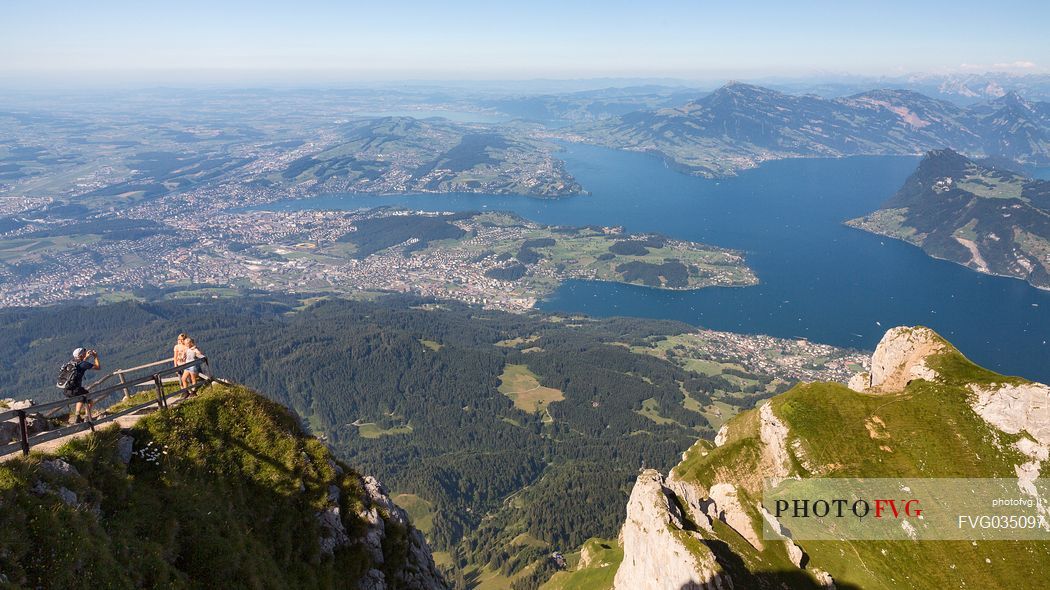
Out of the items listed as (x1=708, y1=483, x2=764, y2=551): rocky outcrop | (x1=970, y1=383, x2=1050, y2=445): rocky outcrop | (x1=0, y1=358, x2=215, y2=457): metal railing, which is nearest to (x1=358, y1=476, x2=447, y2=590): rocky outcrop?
(x1=0, y1=358, x2=215, y2=457): metal railing

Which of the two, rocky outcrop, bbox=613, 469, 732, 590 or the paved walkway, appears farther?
rocky outcrop, bbox=613, 469, 732, 590

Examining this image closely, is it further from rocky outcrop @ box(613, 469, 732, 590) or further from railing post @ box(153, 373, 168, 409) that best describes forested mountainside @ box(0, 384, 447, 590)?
rocky outcrop @ box(613, 469, 732, 590)

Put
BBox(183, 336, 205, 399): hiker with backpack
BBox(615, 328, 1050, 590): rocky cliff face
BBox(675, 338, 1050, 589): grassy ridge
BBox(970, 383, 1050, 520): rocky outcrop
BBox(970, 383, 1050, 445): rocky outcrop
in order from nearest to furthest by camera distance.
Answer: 1. BBox(183, 336, 205, 399): hiker with backpack
2. BBox(675, 338, 1050, 589): grassy ridge
3. BBox(615, 328, 1050, 590): rocky cliff face
4. BBox(970, 383, 1050, 520): rocky outcrop
5. BBox(970, 383, 1050, 445): rocky outcrop

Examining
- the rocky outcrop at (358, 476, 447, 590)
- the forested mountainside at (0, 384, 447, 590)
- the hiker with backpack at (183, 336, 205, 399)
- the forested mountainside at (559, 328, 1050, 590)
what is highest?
the hiker with backpack at (183, 336, 205, 399)

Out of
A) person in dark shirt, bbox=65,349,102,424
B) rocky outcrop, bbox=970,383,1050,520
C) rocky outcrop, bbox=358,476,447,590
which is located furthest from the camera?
rocky outcrop, bbox=970,383,1050,520

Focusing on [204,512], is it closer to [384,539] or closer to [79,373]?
[79,373]

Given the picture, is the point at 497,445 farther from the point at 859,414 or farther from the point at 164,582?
the point at 164,582
